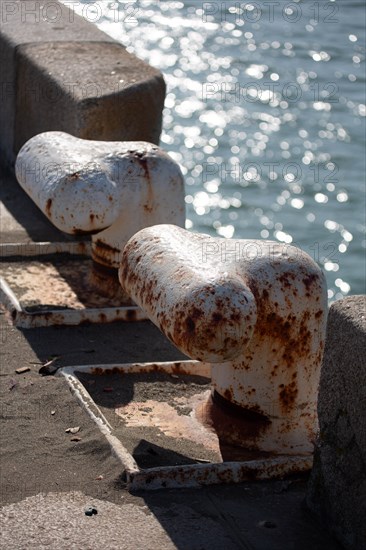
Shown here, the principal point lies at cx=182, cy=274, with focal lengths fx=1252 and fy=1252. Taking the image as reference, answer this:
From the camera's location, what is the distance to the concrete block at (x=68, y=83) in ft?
19.6

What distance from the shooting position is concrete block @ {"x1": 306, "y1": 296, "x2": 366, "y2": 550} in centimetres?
340

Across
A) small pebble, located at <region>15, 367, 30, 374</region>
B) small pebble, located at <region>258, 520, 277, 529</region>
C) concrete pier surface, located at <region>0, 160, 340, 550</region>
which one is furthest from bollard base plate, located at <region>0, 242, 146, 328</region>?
small pebble, located at <region>258, 520, 277, 529</region>

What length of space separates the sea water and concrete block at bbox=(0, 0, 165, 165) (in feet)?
12.7

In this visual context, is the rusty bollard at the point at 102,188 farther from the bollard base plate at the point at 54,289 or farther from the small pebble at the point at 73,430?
the small pebble at the point at 73,430

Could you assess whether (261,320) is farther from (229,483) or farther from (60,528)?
(60,528)

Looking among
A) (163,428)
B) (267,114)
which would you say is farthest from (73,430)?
(267,114)

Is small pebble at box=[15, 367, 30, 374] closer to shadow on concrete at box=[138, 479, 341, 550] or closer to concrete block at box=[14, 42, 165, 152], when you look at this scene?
shadow on concrete at box=[138, 479, 341, 550]

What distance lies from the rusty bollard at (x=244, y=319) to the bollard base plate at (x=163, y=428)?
0.11m

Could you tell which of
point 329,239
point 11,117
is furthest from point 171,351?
point 329,239

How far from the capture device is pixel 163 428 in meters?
4.27

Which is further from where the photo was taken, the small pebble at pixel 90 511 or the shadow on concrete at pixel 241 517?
the small pebble at pixel 90 511

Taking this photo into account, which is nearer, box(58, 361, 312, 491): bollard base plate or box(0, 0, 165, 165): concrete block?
box(58, 361, 312, 491): bollard base plate

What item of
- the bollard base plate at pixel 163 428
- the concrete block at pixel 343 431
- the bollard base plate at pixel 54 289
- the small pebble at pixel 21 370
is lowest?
the bollard base plate at pixel 54 289

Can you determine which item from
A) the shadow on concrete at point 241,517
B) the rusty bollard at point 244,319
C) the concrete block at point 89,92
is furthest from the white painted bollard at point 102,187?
the shadow on concrete at point 241,517
